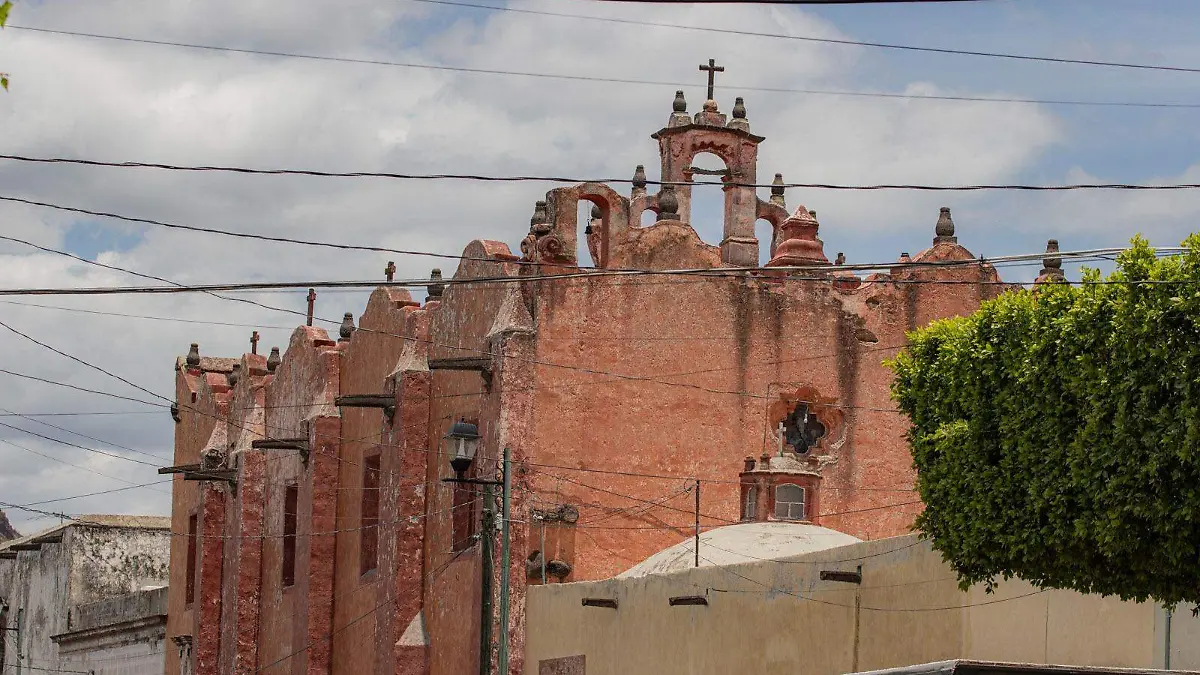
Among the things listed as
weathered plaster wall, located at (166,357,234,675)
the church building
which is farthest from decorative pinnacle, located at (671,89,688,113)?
weathered plaster wall, located at (166,357,234,675)

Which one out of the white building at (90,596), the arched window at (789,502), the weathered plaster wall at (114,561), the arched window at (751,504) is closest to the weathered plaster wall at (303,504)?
the white building at (90,596)

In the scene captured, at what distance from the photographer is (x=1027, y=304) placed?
15.6 m

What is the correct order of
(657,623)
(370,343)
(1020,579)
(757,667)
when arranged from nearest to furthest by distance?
(1020,579) → (757,667) → (657,623) → (370,343)

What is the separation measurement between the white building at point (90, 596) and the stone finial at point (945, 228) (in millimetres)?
20399

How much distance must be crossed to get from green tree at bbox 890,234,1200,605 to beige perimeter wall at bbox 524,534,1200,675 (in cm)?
76

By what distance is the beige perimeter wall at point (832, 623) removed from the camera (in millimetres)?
16516

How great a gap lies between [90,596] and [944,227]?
995 inches

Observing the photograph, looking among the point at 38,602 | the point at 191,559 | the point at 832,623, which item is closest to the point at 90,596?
the point at 38,602

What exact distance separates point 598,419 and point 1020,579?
9.68 m

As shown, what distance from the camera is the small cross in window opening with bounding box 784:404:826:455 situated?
27016 mm

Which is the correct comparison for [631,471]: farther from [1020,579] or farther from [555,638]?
[1020,579]

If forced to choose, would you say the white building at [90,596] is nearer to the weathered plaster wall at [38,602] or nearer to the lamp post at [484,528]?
the weathered plaster wall at [38,602]

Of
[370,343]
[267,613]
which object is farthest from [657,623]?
[267,613]

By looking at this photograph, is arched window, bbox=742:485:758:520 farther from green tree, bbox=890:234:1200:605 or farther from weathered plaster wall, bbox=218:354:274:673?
weathered plaster wall, bbox=218:354:274:673
